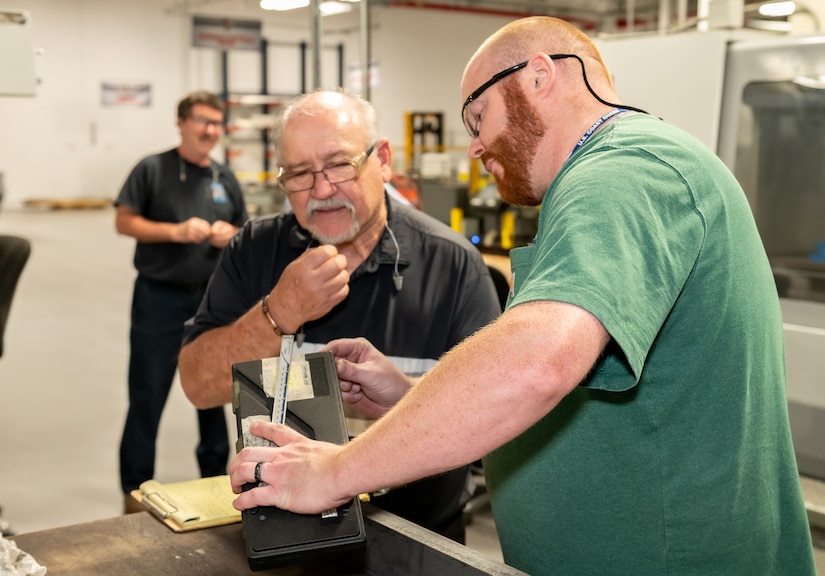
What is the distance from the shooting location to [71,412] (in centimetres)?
470

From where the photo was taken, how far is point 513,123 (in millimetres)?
1130

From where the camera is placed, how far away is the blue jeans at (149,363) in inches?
141

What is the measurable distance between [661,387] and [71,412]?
4.33 m

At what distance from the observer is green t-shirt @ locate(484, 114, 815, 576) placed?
863mm

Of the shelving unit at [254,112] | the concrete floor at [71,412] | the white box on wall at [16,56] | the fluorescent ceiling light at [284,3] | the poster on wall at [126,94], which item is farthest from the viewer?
the poster on wall at [126,94]

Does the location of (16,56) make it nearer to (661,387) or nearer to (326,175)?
(326,175)

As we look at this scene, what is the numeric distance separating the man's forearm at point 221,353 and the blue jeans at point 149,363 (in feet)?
5.91

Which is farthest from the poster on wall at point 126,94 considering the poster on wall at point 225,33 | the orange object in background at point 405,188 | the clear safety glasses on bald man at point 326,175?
the clear safety glasses on bald man at point 326,175

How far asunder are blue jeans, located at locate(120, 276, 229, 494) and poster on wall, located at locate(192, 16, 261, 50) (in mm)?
11080

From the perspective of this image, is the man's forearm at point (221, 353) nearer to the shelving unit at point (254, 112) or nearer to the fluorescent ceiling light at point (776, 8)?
the fluorescent ceiling light at point (776, 8)

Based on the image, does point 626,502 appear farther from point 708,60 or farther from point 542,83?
point 708,60

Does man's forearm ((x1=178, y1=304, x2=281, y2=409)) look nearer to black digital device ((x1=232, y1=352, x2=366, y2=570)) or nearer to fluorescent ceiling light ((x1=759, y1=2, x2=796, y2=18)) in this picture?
black digital device ((x1=232, y1=352, x2=366, y2=570))

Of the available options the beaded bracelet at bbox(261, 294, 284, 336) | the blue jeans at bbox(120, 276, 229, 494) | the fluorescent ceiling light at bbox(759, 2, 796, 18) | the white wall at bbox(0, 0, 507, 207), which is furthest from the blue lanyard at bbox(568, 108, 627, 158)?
the white wall at bbox(0, 0, 507, 207)

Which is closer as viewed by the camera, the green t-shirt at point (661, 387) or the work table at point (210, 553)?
the green t-shirt at point (661, 387)
